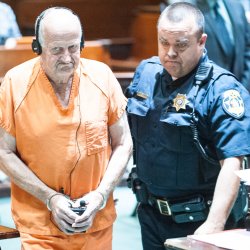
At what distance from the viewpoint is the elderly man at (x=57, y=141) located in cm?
345

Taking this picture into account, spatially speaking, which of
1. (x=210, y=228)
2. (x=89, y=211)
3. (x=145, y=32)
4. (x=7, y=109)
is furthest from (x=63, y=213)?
(x=145, y=32)

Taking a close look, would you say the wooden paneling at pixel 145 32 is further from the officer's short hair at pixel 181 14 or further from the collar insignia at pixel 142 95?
the officer's short hair at pixel 181 14

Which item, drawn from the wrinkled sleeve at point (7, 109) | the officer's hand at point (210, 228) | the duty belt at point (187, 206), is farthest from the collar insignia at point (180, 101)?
the wrinkled sleeve at point (7, 109)

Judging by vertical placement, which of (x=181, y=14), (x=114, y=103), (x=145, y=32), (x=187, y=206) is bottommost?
(x=145, y=32)

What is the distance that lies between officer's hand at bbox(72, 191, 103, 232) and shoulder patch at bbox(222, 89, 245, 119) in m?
0.61

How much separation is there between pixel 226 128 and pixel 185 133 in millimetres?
201

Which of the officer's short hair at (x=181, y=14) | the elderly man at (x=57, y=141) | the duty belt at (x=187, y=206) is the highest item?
the officer's short hair at (x=181, y=14)

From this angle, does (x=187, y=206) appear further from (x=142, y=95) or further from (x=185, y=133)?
(x=142, y=95)

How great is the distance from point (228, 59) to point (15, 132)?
2.37 meters

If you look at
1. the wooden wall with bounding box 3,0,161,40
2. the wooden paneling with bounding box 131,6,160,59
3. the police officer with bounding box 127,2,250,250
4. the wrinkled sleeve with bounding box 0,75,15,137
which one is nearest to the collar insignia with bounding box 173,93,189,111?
the police officer with bounding box 127,2,250,250

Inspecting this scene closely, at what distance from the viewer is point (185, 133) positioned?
3.57 meters

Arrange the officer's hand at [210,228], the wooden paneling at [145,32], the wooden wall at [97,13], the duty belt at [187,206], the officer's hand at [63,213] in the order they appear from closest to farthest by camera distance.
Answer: the officer's hand at [210,228]
the officer's hand at [63,213]
the duty belt at [187,206]
the wooden paneling at [145,32]
the wooden wall at [97,13]

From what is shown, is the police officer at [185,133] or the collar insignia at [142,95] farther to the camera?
the collar insignia at [142,95]

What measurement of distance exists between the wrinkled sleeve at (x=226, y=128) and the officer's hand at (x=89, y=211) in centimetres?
51
